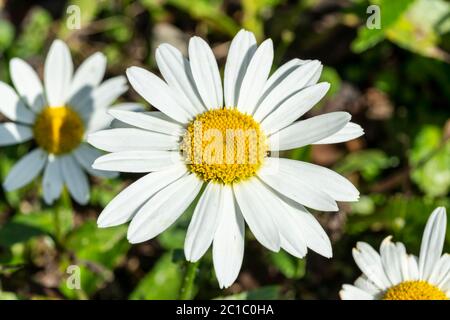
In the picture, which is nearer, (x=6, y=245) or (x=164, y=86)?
(x=164, y=86)

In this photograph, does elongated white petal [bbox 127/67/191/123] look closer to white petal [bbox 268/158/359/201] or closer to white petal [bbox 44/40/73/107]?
white petal [bbox 268/158/359/201]

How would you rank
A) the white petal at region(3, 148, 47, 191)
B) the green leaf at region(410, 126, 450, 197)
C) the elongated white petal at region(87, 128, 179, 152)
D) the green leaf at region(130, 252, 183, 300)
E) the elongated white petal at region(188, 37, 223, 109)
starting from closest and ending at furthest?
the elongated white petal at region(87, 128, 179, 152) → the elongated white petal at region(188, 37, 223, 109) → the green leaf at region(130, 252, 183, 300) → the white petal at region(3, 148, 47, 191) → the green leaf at region(410, 126, 450, 197)

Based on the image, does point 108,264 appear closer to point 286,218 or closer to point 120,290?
point 120,290

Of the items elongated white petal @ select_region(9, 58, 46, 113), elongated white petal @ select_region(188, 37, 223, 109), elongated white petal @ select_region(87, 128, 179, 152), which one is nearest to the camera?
elongated white petal @ select_region(87, 128, 179, 152)

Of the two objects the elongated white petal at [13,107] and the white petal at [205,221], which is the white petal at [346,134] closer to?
the white petal at [205,221]

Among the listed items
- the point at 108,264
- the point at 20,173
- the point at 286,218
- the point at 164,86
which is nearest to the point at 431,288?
the point at 286,218

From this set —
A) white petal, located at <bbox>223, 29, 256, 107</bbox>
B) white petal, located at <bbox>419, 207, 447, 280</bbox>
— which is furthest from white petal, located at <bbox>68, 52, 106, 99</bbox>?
white petal, located at <bbox>419, 207, 447, 280</bbox>
